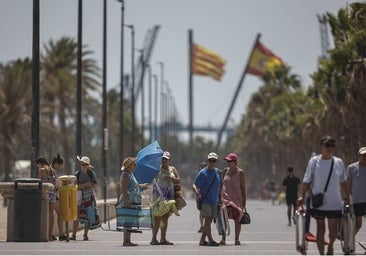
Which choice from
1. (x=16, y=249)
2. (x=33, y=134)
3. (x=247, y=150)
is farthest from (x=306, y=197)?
(x=247, y=150)

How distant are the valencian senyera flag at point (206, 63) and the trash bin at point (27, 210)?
114428 mm

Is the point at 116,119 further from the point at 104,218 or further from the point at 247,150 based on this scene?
the point at 104,218

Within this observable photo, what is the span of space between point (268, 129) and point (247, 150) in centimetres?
2981

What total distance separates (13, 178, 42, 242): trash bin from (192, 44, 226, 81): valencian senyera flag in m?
114

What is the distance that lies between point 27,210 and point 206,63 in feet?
387

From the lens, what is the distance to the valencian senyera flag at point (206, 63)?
13938 centimetres

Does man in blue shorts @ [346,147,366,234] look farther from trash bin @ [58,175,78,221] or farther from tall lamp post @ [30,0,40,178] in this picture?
tall lamp post @ [30,0,40,178]

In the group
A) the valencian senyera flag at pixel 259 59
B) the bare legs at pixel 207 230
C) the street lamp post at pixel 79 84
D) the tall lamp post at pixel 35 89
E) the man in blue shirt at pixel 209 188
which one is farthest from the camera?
the valencian senyera flag at pixel 259 59

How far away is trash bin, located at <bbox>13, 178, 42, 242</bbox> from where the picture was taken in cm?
2364

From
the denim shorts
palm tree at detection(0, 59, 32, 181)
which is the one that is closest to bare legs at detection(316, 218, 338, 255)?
the denim shorts

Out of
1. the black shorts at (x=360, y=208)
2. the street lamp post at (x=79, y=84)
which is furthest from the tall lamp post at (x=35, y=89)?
the black shorts at (x=360, y=208)

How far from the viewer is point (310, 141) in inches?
3413

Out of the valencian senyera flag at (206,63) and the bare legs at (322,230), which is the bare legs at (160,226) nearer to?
the bare legs at (322,230)

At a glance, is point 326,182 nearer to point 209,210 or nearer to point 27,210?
point 209,210
